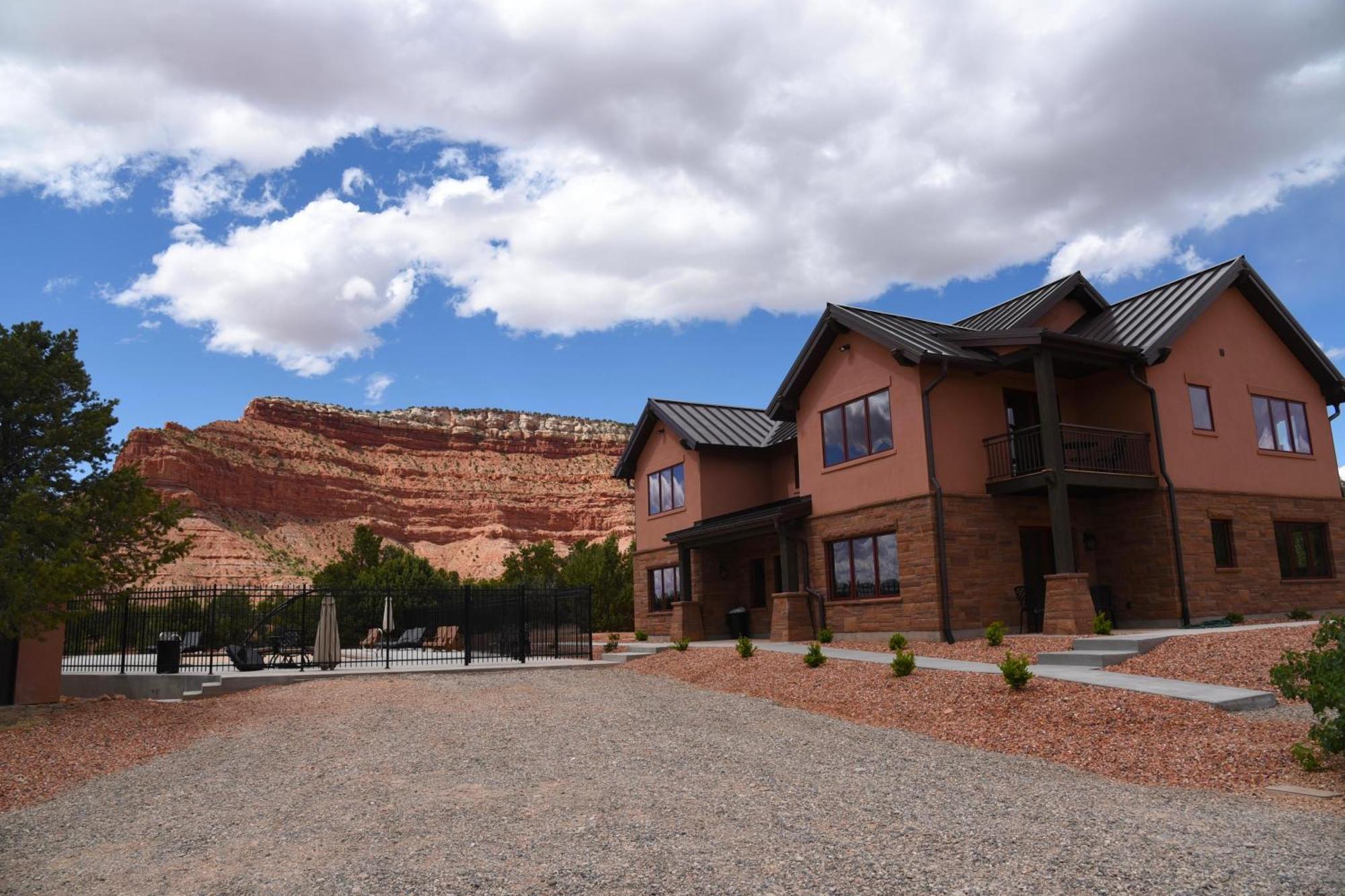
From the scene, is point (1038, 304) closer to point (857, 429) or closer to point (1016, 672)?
point (857, 429)

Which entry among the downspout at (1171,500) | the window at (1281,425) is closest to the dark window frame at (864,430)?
the downspout at (1171,500)

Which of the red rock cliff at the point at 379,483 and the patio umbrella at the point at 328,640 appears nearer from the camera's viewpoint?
the patio umbrella at the point at 328,640

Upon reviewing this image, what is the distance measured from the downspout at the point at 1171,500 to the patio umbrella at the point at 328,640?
1751 centimetres

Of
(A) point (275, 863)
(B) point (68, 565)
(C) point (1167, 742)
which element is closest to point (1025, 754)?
(C) point (1167, 742)

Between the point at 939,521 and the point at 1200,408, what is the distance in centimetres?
720

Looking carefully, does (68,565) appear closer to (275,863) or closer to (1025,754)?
(275,863)

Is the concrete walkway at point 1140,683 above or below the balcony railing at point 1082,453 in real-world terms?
below

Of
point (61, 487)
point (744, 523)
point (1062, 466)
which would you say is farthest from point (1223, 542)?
point (61, 487)

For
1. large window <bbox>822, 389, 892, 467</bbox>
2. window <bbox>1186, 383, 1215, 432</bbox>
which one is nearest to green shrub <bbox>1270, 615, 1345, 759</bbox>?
large window <bbox>822, 389, 892, 467</bbox>

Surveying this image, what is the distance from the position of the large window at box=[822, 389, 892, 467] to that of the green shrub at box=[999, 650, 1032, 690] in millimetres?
8941

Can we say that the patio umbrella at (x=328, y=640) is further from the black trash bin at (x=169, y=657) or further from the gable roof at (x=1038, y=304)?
the gable roof at (x=1038, y=304)

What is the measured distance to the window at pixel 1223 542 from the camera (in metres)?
20.5

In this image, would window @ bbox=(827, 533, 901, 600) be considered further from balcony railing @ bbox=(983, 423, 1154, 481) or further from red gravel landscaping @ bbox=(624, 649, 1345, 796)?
red gravel landscaping @ bbox=(624, 649, 1345, 796)

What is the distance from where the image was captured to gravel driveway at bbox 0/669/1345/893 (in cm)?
561
